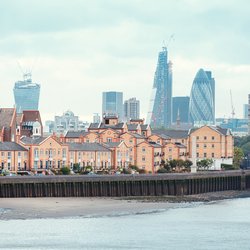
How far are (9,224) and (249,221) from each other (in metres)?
22.5

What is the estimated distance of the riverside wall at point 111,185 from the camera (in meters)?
122

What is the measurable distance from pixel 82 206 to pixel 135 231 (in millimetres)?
23663

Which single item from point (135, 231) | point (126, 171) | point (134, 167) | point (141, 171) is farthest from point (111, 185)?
point (135, 231)

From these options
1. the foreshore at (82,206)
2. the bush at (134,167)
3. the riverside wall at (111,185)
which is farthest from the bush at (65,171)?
the bush at (134,167)

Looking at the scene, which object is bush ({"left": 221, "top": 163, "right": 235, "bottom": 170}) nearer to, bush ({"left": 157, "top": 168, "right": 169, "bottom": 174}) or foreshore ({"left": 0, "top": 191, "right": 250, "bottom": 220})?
bush ({"left": 157, "top": 168, "right": 169, "bottom": 174})

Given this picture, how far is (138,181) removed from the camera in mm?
135625

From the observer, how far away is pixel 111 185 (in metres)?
132

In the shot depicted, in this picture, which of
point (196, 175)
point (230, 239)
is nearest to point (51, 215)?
point (230, 239)

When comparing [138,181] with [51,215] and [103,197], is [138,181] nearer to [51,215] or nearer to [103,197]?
[103,197]

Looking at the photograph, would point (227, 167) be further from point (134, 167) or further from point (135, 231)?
point (135, 231)

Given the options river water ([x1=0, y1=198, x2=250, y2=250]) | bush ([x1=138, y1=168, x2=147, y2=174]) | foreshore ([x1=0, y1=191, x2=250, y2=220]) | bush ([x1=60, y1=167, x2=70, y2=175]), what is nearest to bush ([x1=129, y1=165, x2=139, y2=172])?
bush ([x1=138, y1=168, x2=147, y2=174])

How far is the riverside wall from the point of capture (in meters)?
122

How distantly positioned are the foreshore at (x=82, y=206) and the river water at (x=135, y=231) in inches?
104

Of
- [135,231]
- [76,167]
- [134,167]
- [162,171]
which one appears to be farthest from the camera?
[162,171]
